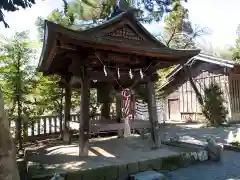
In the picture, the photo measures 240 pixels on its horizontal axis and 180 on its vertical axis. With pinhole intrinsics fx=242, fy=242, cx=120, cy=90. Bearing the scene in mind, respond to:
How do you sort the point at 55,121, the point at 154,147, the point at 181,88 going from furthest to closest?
the point at 181,88
the point at 55,121
the point at 154,147

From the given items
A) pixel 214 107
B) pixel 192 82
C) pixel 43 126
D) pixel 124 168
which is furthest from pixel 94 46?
pixel 192 82

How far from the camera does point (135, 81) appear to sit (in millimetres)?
8109

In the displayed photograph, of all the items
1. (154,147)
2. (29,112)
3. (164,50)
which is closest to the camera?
(164,50)

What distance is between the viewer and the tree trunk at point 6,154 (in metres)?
3.62

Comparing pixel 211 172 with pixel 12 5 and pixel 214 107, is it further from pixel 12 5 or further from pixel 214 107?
pixel 214 107

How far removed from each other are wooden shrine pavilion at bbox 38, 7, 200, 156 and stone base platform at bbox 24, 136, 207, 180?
0.68m

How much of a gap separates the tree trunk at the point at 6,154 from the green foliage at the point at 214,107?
48.5 feet

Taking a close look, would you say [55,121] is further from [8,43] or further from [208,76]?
[208,76]

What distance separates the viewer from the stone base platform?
17.9 feet

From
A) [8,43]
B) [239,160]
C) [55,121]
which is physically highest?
[8,43]

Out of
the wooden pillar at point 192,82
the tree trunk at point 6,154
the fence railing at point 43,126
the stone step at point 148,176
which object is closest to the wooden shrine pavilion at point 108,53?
the stone step at point 148,176

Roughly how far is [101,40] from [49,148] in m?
4.49

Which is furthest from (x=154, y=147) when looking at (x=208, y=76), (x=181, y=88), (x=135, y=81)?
(x=181, y=88)

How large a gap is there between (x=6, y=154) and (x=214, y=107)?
14952 millimetres
